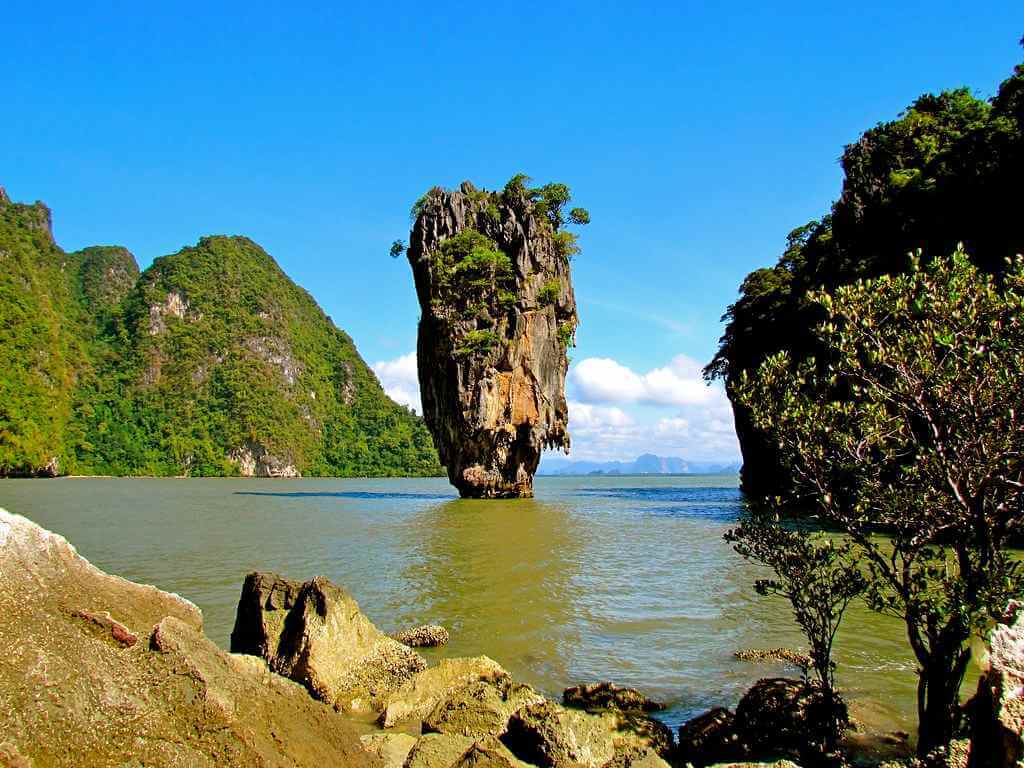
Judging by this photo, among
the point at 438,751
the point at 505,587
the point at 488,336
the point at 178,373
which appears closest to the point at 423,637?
the point at 505,587

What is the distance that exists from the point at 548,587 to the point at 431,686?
6.48 metres

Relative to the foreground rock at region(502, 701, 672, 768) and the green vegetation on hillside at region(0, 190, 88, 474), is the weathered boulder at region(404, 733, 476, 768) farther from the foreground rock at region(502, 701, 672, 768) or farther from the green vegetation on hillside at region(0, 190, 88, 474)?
the green vegetation on hillside at region(0, 190, 88, 474)

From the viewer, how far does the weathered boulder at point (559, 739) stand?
4.89 meters

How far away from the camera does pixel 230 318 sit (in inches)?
4560

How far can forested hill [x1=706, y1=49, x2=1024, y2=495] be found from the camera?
22172 mm

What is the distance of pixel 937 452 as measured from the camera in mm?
4797

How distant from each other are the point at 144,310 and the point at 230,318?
520 inches

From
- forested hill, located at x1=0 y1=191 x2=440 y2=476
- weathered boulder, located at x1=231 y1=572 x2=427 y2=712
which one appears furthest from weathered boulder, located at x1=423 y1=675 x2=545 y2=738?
forested hill, located at x1=0 y1=191 x2=440 y2=476

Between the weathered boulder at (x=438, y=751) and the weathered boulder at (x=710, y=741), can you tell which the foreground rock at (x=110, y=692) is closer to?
the weathered boulder at (x=438, y=751)

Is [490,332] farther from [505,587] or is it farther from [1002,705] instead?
[1002,705]

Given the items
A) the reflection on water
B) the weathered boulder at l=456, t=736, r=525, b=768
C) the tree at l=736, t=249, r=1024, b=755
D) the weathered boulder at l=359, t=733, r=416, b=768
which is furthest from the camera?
the reflection on water

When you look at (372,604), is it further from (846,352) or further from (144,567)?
(846,352)

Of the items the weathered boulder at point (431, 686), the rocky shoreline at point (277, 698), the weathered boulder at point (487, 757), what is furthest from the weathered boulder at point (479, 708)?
the weathered boulder at point (487, 757)

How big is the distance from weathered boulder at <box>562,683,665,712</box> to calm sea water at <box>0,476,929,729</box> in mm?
282
